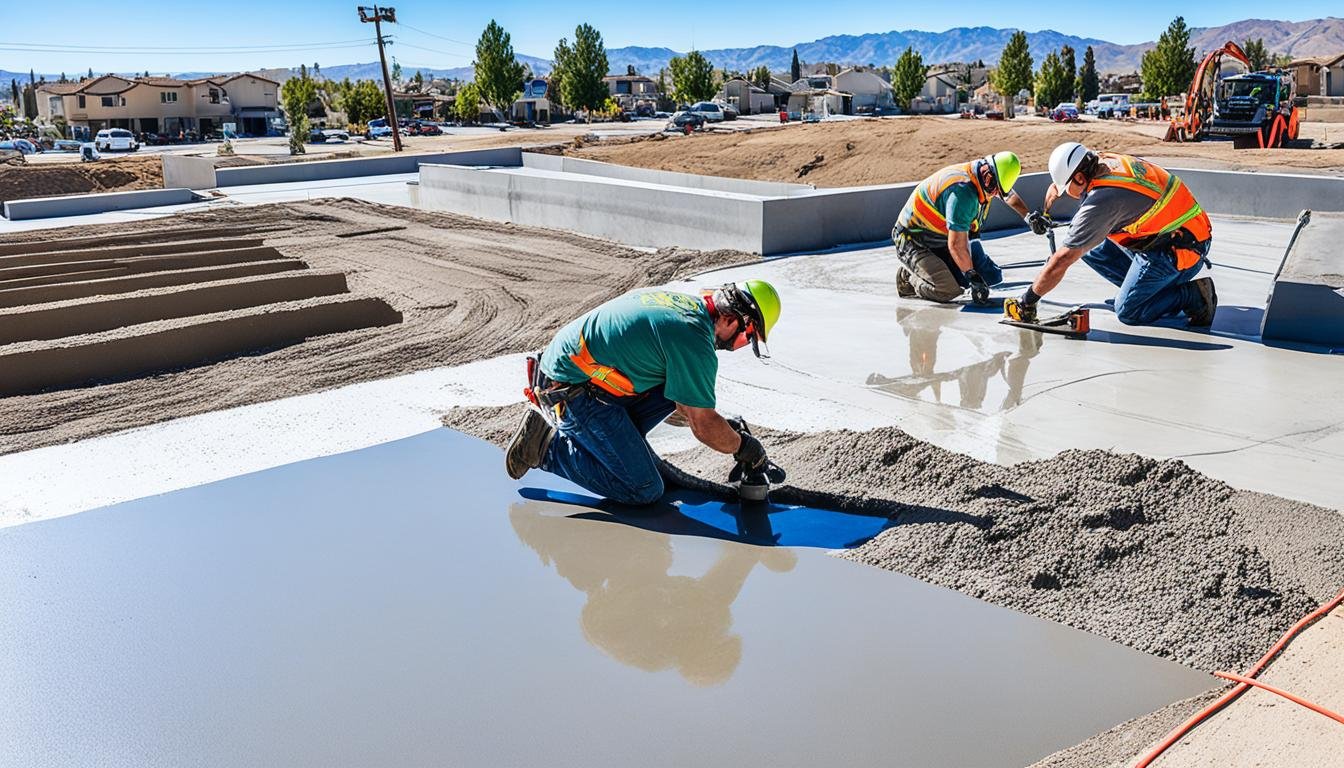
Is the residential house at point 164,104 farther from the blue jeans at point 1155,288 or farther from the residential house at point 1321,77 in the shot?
the blue jeans at point 1155,288

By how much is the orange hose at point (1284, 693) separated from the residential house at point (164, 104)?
249 ft

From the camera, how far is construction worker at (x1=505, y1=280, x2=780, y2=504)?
453 cm

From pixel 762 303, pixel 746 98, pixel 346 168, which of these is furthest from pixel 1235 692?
pixel 746 98

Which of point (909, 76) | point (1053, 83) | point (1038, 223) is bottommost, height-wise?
point (1038, 223)

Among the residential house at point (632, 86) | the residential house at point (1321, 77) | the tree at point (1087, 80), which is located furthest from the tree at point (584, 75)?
Answer: the residential house at point (1321, 77)

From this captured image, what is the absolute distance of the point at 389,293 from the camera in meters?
10.3

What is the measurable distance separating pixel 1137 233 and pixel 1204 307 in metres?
0.77

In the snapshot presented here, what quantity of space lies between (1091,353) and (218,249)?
9025mm

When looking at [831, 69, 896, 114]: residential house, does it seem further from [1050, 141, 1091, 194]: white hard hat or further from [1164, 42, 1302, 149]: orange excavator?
[1050, 141, 1091, 194]: white hard hat

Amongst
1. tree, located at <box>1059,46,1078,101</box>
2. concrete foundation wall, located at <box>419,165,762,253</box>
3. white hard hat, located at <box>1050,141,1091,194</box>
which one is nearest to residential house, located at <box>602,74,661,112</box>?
tree, located at <box>1059,46,1078,101</box>

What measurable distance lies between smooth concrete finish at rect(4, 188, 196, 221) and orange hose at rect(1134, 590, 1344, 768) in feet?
61.6

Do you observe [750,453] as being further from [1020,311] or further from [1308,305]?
[1308,305]

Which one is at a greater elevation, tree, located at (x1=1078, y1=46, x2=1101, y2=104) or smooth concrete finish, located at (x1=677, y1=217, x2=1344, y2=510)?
tree, located at (x1=1078, y1=46, x2=1101, y2=104)

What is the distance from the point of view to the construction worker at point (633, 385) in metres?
4.53
